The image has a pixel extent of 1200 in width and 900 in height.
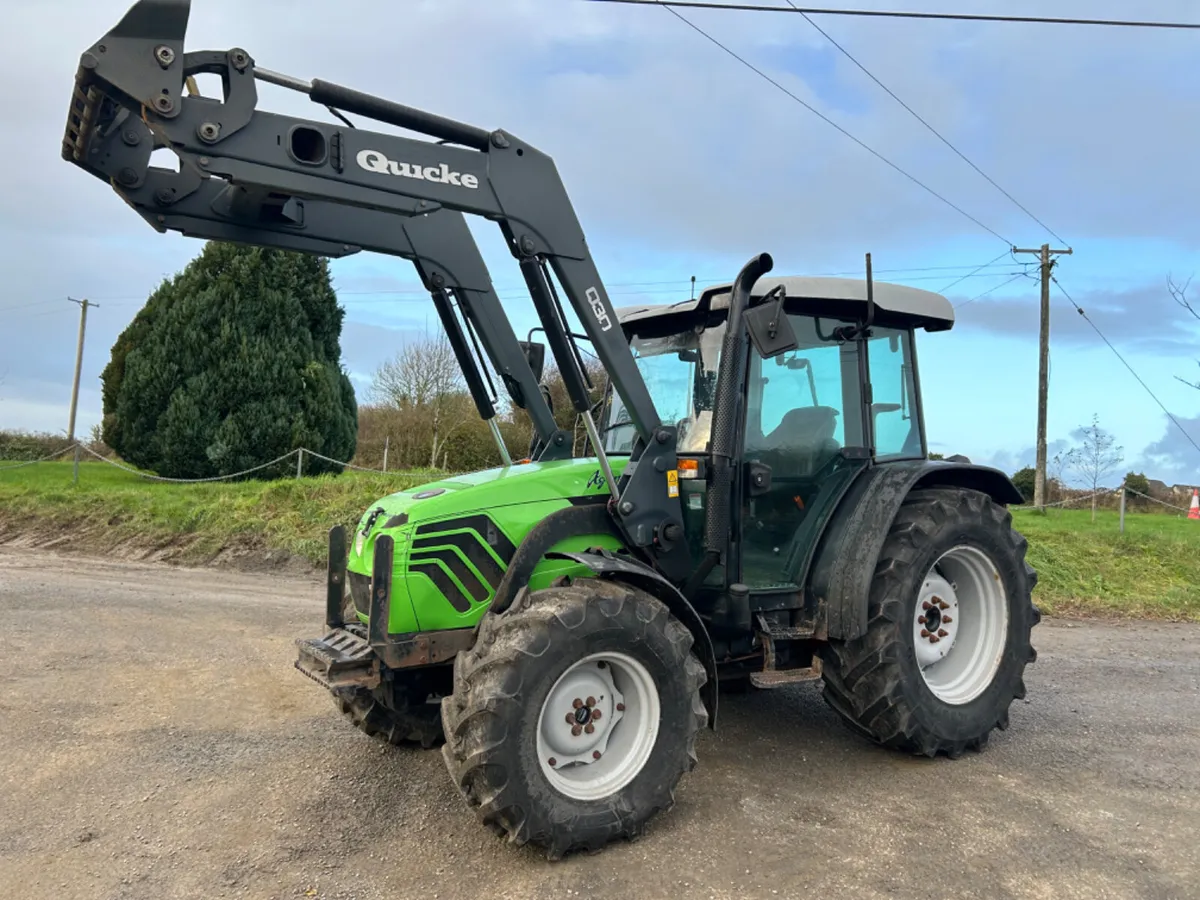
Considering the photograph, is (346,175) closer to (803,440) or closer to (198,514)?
(803,440)

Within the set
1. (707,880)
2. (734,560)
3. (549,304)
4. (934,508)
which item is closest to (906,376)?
(934,508)

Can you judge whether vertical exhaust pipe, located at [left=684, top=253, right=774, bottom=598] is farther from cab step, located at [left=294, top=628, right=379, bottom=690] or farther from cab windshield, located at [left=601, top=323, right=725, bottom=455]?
cab step, located at [left=294, top=628, right=379, bottom=690]

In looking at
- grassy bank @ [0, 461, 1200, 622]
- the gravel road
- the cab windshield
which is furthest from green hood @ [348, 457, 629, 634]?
grassy bank @ [0, 461, 1200, 622]

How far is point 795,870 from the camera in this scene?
3504 mm

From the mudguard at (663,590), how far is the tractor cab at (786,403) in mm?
428

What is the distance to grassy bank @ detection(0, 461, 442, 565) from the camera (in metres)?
12.2

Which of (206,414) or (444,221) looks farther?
(206,414)

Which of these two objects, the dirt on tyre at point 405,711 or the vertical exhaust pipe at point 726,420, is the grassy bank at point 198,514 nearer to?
the dirt on tyre at point 405,711

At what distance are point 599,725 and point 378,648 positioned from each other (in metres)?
1.01

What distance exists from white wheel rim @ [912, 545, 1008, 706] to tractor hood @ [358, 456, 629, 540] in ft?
6.52

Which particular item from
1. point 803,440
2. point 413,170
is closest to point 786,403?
point 803,440

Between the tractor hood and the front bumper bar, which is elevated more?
the tractor hood

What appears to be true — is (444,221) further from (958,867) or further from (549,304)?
(958,867)

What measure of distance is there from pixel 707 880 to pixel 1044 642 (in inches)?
241
